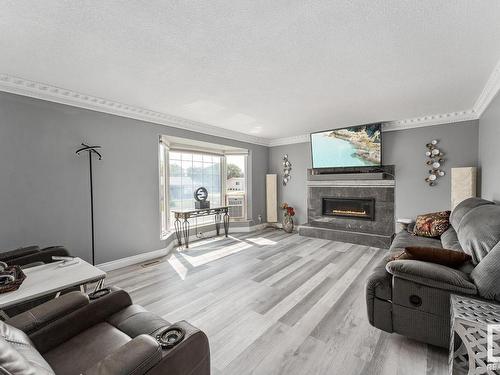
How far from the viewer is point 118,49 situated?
1984 mm

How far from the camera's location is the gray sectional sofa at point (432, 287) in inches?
60.6

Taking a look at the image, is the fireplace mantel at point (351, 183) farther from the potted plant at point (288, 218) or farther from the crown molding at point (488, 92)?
the crown molding at point (488, 92)

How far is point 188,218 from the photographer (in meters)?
4.75

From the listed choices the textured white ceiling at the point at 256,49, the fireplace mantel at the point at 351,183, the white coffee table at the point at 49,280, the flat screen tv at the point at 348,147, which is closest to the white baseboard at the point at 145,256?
the white coffee table at the point at 49,280

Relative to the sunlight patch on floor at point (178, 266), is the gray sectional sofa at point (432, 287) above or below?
above

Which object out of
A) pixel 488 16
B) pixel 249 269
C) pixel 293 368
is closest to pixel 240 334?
pixel 293 368

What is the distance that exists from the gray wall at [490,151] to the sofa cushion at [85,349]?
3911 mm

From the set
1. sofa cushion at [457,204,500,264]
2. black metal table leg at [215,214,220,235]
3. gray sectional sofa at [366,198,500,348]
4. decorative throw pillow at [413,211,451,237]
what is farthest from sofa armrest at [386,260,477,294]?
black metal table leg at [215,214,220,235]

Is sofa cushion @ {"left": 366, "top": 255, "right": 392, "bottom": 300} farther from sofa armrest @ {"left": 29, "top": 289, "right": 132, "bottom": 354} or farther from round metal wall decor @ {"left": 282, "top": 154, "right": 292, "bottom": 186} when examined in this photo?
round metal wall decor @ {"left": 282, "top": 154, "right": 292, "bottom": 186}

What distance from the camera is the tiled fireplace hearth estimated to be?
466 cm

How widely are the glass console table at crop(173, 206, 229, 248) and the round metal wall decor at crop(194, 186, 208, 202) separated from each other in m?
0.27

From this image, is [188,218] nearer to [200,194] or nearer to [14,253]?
[200,194]

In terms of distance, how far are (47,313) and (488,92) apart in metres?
4.94

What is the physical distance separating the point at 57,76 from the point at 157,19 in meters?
1.73
